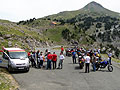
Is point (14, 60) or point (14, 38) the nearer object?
point (14, 60)

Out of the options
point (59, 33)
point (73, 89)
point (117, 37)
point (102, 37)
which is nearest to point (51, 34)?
point (59, 33)

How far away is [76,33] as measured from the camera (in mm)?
119562

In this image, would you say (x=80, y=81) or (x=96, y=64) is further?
(x=96, y=64)

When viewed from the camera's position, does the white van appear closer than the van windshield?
Yes

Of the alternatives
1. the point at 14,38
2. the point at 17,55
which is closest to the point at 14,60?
the point at 17,55

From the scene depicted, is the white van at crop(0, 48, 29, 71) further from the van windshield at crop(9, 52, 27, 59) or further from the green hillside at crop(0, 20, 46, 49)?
the green hillside at crop(0, 20, 46, 49)

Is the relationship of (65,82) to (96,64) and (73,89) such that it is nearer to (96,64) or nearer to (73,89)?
(73,89)

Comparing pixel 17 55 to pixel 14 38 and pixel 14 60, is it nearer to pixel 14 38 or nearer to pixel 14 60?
pixel 14 60

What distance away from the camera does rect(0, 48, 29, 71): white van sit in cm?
1526

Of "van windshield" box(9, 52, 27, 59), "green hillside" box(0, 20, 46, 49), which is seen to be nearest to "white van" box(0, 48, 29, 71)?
"van windshield" box(9, 52, 27, 59)

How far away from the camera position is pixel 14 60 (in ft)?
50.9

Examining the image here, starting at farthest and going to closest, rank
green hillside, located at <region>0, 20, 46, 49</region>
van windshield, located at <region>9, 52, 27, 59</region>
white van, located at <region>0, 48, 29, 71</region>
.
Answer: green hillside, located at <region>0, 20, 46, 49</region> < van windshield, located at <region>9, 52, 27, 59</region> < white van, located at <region>0, 48, 29, 71</region>

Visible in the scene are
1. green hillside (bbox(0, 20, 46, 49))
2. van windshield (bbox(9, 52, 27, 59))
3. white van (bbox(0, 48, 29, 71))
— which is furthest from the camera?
green hillside (bbox(0, 20, 46, 49))

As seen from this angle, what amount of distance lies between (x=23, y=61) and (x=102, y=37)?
155 metres
